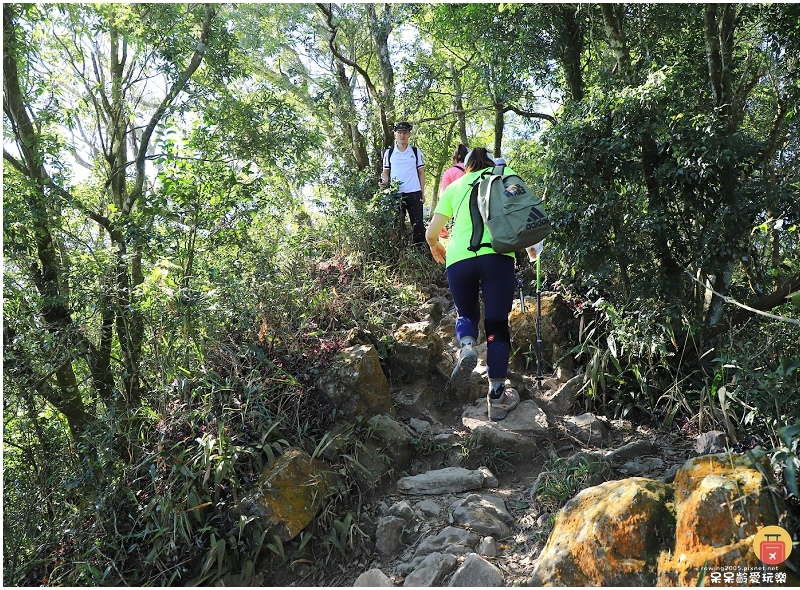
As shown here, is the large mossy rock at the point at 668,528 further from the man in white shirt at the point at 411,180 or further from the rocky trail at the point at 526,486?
the man in white shirt at the point at 411,180

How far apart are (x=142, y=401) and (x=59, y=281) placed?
5.23ft

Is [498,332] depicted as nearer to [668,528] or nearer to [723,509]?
[668,528]

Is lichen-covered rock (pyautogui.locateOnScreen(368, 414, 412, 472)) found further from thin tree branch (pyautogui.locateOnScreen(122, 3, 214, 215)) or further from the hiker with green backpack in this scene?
thin tree branch (pyautogui.locateOnScreen(122, 3, 214, 215))

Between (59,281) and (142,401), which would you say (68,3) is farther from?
(142,401)

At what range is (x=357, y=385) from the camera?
5.09m

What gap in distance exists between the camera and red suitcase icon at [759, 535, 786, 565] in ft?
9.04

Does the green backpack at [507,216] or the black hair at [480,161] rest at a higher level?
the black hair at [480,161]

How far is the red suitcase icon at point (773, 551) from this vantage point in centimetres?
276

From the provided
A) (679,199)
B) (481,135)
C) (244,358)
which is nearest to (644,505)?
(679,199)

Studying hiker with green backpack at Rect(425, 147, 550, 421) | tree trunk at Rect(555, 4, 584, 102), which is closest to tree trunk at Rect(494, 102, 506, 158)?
tree trunk at Rect(555, 4, 584, 102)

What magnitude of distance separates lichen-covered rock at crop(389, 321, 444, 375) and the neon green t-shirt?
1335 millimetres

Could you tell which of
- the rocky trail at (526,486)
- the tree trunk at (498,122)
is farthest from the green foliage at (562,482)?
the tree trunk at (498,122)

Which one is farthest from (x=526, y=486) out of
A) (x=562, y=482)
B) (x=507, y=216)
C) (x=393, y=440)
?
(x=507, y=216)

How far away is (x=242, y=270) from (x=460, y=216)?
2.35 m
